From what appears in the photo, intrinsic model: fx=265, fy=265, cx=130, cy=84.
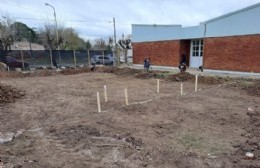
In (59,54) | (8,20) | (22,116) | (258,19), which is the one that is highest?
(8,20)

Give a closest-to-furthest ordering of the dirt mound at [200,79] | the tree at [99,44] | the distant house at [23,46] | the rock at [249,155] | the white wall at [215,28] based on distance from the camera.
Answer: the rock at [249,155], the dirt mound at [200,79], the white wall at [215,28], the distant house at [23,46], the tree at [99,44]

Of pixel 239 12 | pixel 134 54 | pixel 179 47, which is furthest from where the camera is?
pixel 134 54

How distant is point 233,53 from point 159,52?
9081mm

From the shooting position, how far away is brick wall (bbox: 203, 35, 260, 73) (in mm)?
20125

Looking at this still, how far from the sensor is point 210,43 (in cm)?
2339

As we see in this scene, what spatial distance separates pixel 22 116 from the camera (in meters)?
9.22

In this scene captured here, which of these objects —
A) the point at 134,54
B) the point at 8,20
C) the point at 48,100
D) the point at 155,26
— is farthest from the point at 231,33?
the point at 8,20

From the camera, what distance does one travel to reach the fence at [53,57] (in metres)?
26.2

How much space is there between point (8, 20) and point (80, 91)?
35862 millimetres

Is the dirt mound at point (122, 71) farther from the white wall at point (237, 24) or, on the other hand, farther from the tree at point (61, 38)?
the tree at point (61, 38)

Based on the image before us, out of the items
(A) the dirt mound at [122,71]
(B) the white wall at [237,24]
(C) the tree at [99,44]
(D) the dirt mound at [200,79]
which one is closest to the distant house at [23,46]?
(C) the tree at [99,44]

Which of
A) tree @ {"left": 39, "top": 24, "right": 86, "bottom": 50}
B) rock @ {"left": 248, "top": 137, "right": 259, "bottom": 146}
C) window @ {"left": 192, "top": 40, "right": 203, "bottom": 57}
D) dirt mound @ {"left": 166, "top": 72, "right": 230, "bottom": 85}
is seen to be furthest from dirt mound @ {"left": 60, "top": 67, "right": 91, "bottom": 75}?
rock @ {"left": 248, "top": 137, "right": 259, "bottom": 146}

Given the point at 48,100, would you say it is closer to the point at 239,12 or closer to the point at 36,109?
the point at 36,109

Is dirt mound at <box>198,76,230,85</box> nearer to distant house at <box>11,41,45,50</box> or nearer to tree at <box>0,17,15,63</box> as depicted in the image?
tree at <box>0,17,15,63</box>
